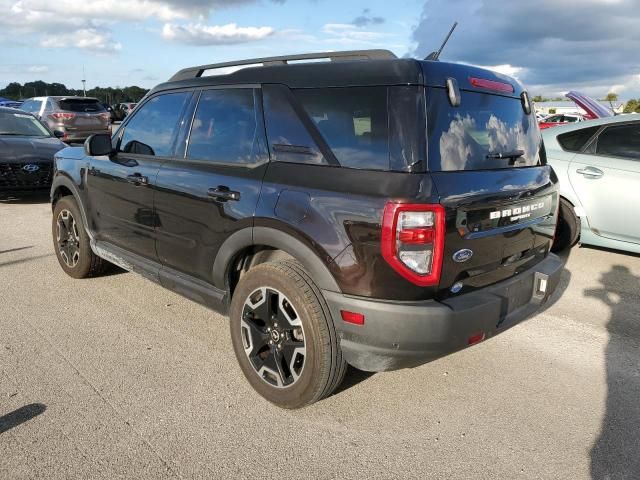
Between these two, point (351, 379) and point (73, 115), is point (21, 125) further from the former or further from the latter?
point (351, 379)

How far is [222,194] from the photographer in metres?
3.08

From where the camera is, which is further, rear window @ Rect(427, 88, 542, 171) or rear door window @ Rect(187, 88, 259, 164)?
rear door window @ Rect(187, 88, 259, 164)

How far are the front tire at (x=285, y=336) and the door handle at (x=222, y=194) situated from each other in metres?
0.44

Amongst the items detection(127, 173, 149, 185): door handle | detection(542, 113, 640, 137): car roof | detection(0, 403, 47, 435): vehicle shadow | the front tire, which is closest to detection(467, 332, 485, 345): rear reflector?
the front tire

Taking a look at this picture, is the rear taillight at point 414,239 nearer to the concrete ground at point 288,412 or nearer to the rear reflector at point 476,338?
the rear reflector at point 476,338

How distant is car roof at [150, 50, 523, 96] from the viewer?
2.53 meters

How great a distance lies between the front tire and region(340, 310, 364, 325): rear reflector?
0.11 metres

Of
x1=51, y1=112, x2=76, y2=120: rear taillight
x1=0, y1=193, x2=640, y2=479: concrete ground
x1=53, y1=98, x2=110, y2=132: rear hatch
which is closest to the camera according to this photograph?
x1=0, y1=193, x2=640, y2=479: concrete ground

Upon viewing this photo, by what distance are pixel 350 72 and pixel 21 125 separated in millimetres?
9134

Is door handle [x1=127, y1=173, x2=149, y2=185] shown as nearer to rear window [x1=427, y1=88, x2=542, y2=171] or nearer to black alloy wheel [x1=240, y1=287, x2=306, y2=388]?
black alloy wheel [x1=240, y1=287, x2=306, y2=388]

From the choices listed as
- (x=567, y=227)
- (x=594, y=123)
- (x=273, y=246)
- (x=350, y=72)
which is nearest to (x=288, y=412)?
(x=273, y=246)

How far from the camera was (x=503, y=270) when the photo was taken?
2838 mm

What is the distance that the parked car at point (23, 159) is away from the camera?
327 inches

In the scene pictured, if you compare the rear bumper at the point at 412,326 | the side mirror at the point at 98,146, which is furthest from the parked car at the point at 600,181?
the side mirror at the point at 98,146
